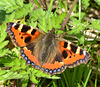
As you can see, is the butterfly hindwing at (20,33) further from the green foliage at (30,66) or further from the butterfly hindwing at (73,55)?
the butterfly hindwing at (73,55)

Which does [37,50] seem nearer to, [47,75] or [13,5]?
[47,75]

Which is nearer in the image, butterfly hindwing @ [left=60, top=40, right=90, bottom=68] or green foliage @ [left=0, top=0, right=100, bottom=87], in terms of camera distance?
butterfly hindwing @ [left=60, top=40, right=90, bottom=68]

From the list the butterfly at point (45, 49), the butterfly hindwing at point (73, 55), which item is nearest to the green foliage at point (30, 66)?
the butterfly at point (45, 49)

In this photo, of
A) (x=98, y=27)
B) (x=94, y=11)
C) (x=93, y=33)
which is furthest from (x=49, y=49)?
(x=94, y=11)

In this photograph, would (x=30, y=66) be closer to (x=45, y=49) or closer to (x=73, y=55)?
(x=45, y=49)

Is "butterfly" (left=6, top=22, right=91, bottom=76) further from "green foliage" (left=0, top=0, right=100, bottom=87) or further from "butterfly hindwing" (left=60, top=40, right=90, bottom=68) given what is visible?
"green foliage" (left=0, top=0, right=100, bottom=87)

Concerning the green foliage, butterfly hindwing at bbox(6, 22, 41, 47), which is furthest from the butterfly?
the green foliage

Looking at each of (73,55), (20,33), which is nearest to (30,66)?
(20,33)
